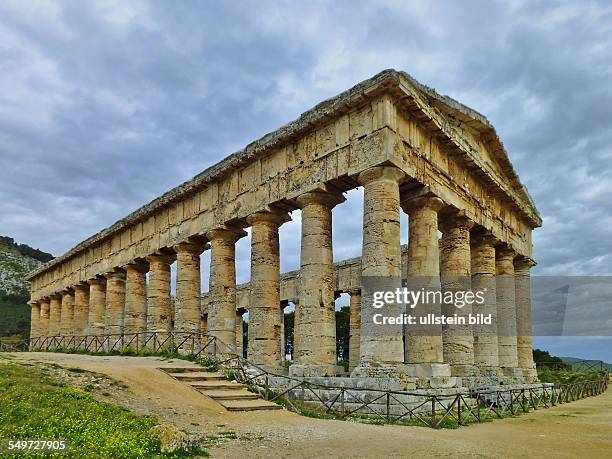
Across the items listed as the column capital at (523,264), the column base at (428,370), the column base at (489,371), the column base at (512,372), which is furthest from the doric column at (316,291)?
the column capital at (523,264)

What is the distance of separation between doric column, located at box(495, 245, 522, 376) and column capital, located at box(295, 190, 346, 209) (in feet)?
35.4

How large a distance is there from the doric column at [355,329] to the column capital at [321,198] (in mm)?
11919

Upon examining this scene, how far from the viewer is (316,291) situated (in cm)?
1838

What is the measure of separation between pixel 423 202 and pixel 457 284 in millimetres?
4408

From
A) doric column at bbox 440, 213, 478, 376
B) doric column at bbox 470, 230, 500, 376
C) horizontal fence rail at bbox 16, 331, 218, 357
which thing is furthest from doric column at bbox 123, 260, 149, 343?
doric column at bbox 470, 230, 500, 376

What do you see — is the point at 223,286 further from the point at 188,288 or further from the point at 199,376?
the point at 199,376

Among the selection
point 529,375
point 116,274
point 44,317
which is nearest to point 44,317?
point 44,317

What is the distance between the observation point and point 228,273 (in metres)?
24.4

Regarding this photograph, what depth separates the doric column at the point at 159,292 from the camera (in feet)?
93.3

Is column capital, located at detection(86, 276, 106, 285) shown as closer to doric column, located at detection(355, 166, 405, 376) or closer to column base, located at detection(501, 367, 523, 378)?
doric column, located at detection(355, 166, 405, 376)

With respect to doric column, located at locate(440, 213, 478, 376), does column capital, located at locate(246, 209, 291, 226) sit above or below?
above

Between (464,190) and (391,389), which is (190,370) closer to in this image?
(391,389)

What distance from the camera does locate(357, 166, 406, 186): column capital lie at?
668 inches

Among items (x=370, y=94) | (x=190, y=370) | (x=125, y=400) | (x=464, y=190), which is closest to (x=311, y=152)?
(x=370, y=94)
